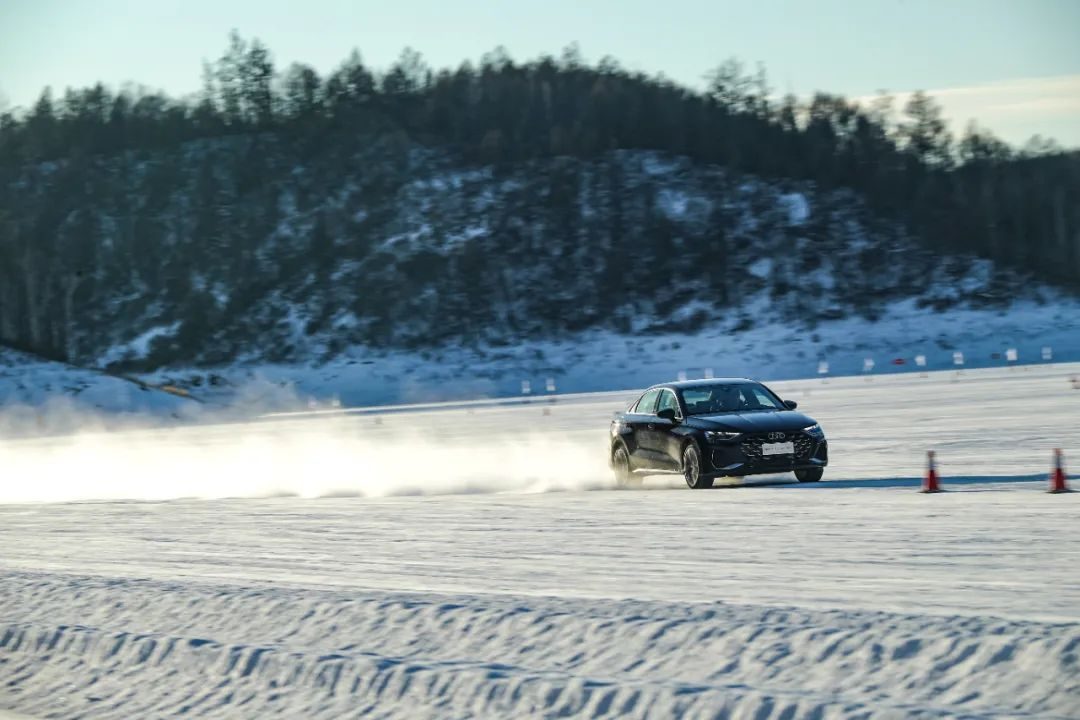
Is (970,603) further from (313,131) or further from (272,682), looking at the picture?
(313,131)

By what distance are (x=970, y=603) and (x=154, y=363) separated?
97.6 m

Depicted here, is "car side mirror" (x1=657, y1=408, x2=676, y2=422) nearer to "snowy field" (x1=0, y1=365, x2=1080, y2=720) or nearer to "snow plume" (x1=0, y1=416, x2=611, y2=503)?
"snowy field" (x1=0, y1=365, x2=1080, y2=720)

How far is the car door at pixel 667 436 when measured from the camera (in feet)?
62.9

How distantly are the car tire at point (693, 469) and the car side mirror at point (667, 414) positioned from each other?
0.57 meters

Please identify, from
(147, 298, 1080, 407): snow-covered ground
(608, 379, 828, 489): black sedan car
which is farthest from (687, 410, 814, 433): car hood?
(147, 298, 1080, 407): snow-covered ground

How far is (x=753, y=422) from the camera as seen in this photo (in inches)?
727

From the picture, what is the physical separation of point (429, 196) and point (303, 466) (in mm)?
92171

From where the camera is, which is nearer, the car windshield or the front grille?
the front grille

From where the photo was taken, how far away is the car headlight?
18297 mm

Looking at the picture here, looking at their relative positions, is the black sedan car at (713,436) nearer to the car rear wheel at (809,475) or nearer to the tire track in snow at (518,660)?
the car rear wheel at (809,475)

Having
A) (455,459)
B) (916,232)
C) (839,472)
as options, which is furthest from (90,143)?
(839,472)

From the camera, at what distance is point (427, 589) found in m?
11.4

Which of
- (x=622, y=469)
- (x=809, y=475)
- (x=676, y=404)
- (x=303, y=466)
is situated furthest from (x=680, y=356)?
(x=809, y=475)

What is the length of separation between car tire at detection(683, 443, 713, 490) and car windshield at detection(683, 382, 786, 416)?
638mm
